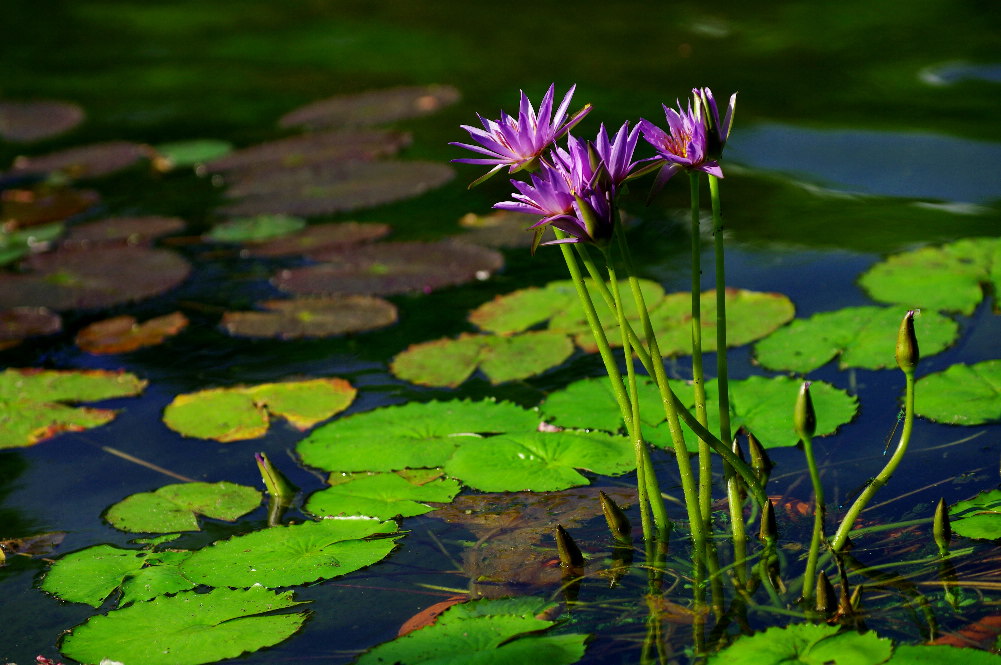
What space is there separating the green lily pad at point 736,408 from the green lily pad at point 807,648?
1.96ft

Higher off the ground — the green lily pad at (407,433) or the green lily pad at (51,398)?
the green lily pad at (407,433)

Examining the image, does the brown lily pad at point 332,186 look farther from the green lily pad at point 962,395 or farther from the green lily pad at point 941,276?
the green lily pad at point 962,395

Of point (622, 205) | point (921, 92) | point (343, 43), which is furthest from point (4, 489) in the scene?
point (343, 43)

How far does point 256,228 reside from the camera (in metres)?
3.71

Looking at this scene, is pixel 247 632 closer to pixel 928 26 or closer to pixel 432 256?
pixel 432 256

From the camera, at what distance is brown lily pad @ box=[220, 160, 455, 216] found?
3.84 metres

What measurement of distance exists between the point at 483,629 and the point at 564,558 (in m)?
0.22

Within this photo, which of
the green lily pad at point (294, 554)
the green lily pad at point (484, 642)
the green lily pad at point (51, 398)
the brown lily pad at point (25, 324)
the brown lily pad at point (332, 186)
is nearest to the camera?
the green lily pad at point (484, 642)

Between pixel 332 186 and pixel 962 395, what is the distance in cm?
260

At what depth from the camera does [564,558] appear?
1658mm

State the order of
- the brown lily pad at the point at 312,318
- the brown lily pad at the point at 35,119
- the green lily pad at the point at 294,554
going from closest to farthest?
the green lily pad at the point at 294,554 < the brown lily pad at the point at 312,318 < the brown lily pad at the point at 35,119

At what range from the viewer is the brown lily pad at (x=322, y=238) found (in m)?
3.46

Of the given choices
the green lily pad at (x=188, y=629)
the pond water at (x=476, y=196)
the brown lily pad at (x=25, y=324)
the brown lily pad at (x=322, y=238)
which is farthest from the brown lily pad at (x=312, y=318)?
the green lily pad at (x=188, y=629)

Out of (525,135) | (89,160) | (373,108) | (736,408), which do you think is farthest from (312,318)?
(89,160)
